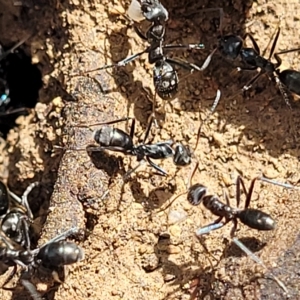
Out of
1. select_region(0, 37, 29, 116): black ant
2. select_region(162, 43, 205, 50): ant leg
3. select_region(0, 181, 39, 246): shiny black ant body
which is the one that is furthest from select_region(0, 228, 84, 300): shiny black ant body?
select_region(162, 43, 205, 50): ant leg

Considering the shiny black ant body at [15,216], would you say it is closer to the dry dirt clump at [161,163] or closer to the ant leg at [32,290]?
the dry dirt clump at [161,163]

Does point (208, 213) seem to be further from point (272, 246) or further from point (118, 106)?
point (118, 106)

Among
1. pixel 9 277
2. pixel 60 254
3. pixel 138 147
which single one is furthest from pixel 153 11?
pixel 9 277

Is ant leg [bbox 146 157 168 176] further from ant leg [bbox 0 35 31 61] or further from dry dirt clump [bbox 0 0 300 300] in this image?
ant leg [bbox 0 35 31 61]

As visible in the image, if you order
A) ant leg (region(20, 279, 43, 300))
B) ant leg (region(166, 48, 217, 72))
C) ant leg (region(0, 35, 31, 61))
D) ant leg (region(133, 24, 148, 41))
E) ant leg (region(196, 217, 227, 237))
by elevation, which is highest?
ant leg (region(0, 35, 31, 61))

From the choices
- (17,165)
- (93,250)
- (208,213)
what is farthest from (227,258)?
(17,165)

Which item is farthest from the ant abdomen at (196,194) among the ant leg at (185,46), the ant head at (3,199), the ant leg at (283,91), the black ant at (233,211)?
the ant head at (3,199)
